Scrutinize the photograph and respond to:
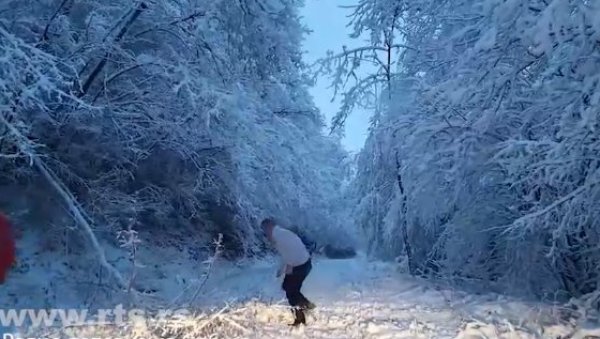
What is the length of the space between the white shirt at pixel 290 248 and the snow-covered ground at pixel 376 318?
2.41ft

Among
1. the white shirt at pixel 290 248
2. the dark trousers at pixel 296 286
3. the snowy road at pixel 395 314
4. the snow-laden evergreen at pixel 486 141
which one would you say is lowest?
the snowy road at pixel 395 314

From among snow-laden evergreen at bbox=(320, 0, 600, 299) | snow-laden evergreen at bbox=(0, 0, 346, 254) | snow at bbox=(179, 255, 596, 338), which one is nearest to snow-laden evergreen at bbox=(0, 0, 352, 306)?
snow-laden evergreen at bbox=(0, 0, 346, 254)

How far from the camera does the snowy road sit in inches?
261

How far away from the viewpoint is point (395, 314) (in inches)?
311

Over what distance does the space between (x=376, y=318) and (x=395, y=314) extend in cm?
43

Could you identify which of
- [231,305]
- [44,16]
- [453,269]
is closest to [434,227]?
[453,269]

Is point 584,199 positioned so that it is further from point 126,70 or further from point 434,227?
point 126,70

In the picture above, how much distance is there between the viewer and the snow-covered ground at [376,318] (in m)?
6.33

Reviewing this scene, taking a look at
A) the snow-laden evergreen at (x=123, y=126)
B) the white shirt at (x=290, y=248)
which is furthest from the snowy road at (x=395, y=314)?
the snow-laden evergreen at (x=123, y=126)

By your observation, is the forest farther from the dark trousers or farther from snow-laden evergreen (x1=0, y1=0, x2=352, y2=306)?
the dark trousers

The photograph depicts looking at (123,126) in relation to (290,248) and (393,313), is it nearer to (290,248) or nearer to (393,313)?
(290,248)

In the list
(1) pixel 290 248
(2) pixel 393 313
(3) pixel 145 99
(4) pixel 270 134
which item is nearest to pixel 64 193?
(3) pixel 145 99

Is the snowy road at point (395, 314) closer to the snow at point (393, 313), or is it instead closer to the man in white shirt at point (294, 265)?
the snow at point (393, 313)

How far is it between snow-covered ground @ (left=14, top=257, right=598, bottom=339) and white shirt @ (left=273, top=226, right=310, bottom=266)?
0.73 m
